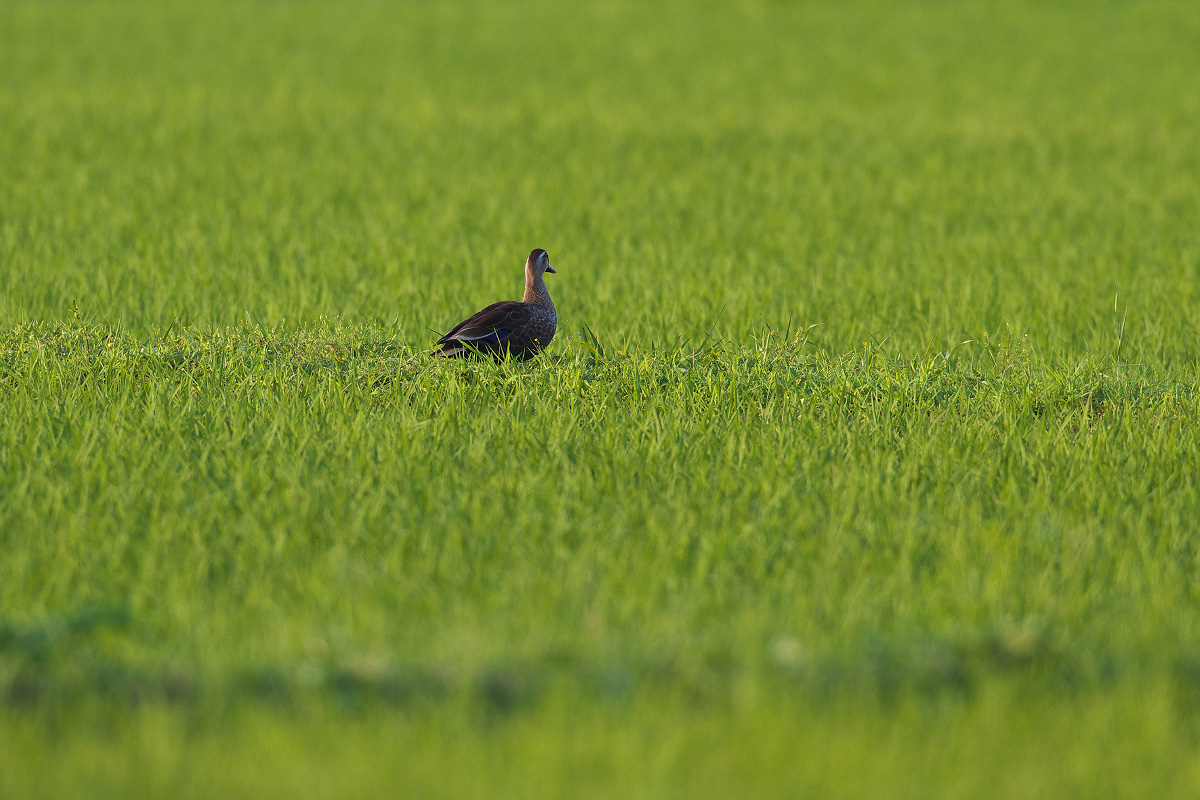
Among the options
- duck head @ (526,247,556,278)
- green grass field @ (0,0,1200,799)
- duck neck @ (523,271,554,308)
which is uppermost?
duck head @ (526,247,556,278)

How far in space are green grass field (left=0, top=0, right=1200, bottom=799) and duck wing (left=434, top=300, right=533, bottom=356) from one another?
6.4 inches

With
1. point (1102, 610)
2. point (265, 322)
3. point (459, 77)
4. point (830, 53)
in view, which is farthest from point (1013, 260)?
point (830, 53)

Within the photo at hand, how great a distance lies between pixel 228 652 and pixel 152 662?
21 cm

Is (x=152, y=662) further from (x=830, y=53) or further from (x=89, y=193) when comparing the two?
(x=830, y=53)

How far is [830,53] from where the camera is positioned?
25.2 m

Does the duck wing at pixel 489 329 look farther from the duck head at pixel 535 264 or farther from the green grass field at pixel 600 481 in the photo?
the duck head at pixel 535 264

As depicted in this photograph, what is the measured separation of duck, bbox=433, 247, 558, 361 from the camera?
6.82 meters

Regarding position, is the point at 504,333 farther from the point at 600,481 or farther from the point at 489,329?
the point at 600,481

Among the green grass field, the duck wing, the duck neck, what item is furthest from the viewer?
the duck neck

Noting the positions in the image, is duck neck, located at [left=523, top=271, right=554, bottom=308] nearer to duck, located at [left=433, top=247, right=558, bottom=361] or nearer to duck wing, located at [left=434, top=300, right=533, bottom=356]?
duck, located at [left=433, top=247, right=558, bottom=361]

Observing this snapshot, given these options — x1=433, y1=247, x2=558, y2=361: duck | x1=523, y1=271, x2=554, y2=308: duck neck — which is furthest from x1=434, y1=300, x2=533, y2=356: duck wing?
x1=523, y1=271, x2=554, y2=308: duck neck

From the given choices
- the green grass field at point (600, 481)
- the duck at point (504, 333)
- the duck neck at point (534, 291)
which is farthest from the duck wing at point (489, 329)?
the duck neck at point (534, 291)

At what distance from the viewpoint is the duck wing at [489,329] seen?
22.3ft

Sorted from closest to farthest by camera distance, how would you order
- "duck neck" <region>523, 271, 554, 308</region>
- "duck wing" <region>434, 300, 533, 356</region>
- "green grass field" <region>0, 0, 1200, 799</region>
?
"green grass field" <region>0, 0, 1200, 799</region> → "duck wing" <region>434, 300, 533, 356</region> → "duck neck" <region>523, 271, 554, 308</region>
